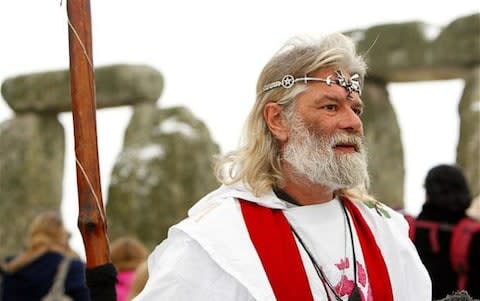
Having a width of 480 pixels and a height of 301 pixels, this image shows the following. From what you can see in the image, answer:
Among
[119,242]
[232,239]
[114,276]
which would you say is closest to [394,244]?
[232,239]

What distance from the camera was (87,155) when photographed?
2.70 metres

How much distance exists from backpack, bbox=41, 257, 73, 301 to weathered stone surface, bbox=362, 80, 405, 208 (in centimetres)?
737

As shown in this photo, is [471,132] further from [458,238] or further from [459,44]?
[458,238]

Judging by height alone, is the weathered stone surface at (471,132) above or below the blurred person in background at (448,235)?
below

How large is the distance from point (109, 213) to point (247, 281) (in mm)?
11377

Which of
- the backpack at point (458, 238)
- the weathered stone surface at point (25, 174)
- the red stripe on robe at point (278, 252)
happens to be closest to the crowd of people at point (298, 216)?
the red stripe on robe at point (278, 252)

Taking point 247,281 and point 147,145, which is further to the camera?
point 147,145

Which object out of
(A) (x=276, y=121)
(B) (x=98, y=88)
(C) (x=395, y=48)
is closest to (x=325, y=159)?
(A) (x=276, y=121)

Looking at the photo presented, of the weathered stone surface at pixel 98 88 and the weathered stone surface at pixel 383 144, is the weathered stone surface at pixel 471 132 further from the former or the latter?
the weathered stone surface at pixel 98 88

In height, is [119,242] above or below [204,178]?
above

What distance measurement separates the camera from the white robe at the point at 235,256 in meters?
2.52

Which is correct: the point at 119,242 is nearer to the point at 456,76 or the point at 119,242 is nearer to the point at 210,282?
the point at 210,282

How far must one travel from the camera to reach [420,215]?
4934 mm

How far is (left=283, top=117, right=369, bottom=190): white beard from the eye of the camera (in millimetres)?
2686
